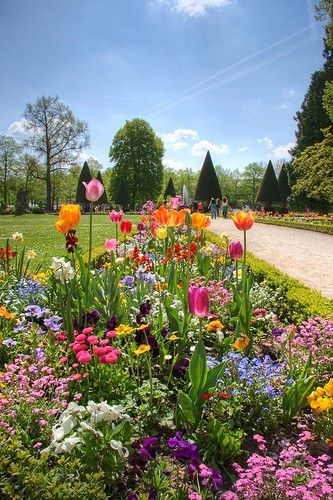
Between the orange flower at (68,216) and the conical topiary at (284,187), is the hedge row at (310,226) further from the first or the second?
the conical topiary at (284,187)

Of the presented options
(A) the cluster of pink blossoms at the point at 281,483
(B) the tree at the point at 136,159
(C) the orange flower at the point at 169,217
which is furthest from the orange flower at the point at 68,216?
(B) the tree at the point at 136,159

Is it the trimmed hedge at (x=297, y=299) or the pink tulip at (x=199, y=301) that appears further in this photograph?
the trimmed hedge at (x=297, y=299)

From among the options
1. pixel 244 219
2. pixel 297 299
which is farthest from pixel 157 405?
pixel 297 299

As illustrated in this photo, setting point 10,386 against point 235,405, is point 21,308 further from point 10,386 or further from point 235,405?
point 235,405

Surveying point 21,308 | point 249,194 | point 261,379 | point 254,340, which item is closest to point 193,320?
point 254,340

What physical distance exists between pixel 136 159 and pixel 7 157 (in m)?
15.9

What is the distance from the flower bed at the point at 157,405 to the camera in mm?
2064

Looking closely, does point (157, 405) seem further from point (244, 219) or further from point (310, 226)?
point (310, 226)

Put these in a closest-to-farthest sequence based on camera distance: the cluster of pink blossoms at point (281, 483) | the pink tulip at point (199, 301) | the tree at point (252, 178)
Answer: the cluster of pink blossoms at point (281, 483) < the pink tulip at point (199, 301) < the tree at point (252, 178)

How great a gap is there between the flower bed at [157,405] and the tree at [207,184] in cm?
4066

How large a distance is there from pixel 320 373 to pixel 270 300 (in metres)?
2.14

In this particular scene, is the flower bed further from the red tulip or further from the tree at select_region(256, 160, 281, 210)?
the tree at select_region(256, 160, 281, 210)

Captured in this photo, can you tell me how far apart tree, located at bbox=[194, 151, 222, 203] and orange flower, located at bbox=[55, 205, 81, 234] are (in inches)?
1644

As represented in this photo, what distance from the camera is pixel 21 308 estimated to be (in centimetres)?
429
